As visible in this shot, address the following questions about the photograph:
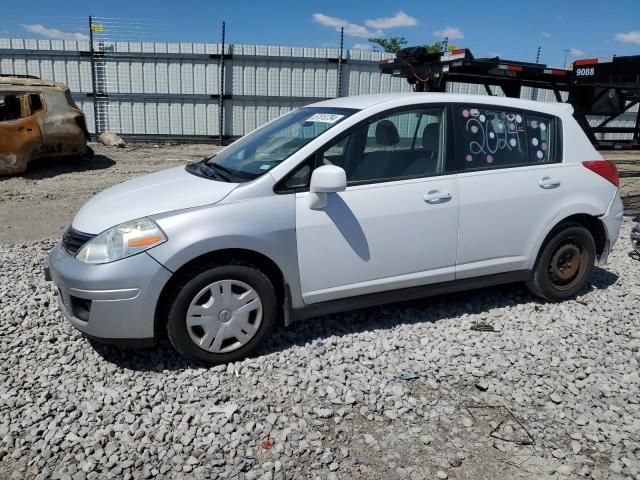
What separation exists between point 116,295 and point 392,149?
2.16 meters

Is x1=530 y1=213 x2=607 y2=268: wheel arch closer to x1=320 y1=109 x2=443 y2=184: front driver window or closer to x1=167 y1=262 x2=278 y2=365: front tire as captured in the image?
x1=320 y1=109 x2=443 y2=184: front driver window

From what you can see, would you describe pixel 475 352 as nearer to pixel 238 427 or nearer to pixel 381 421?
pixel 381 421

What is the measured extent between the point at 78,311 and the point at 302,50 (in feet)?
44.4

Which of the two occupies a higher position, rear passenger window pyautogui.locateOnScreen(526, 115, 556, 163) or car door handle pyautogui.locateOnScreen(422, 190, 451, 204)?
rear passenger window pyautogui.locateOnScreen(526, 115, 556, 163)

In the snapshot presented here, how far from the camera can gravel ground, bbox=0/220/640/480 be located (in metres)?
2.81

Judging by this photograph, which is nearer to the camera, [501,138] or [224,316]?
A: [224,316]

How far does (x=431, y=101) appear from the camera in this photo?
4.17 meters

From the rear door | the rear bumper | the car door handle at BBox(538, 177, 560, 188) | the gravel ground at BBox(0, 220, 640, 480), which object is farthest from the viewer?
the rear bumper

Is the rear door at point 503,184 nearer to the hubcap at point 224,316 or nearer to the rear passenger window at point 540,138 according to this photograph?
the rear passenger window at point 540,138

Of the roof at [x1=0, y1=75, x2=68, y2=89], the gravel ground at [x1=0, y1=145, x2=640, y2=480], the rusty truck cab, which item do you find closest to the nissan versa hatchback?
the gravel ground at [x1=0, y1=145, x2=640, y2=480]

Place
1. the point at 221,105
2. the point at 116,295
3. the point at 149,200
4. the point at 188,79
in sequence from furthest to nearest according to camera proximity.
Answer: the point at 221,105
the point at 188,79
the point at 149,200
the point at 116,295

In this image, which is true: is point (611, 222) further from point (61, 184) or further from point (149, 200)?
point (61, 184)

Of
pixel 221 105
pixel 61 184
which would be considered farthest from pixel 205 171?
pixel 221 105

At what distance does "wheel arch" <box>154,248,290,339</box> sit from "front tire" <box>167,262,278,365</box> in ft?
0.15
